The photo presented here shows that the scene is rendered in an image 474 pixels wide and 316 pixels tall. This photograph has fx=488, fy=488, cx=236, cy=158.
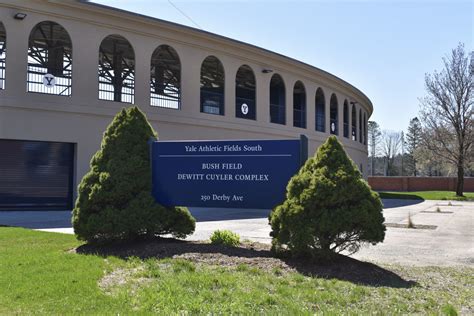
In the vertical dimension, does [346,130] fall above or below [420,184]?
above

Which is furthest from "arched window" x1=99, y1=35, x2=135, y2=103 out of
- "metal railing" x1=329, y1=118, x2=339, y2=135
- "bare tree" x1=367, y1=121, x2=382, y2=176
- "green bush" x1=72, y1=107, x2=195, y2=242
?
"bare tree" x1=367, y1=121, x2=382, y2=176

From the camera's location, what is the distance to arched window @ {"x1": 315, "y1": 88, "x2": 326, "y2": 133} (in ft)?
114

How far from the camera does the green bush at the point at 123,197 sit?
28.7 ft

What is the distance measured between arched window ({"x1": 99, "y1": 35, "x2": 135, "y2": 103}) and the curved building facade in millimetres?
67

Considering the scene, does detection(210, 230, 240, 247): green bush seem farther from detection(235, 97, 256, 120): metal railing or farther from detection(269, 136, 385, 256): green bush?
detection(235, 97, 256, 120): metal railing

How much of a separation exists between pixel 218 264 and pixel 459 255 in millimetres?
5616

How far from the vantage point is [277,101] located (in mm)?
32875

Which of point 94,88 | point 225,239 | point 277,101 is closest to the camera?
point 225,239

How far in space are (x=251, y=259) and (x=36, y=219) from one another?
11544 millimetres

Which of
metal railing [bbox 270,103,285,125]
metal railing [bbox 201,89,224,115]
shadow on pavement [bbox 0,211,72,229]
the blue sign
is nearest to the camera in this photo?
the blue sign

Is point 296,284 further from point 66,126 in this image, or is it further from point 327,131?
point 327,131

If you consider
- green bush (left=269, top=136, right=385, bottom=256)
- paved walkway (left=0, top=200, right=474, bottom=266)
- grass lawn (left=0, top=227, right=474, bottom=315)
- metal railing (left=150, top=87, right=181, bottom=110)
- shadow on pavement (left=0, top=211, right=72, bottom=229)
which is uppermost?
metal railing (left=150, top=87, right=181, bottom=110)

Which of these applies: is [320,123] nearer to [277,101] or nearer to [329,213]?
[277,101]

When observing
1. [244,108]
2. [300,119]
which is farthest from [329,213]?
[300,119]
